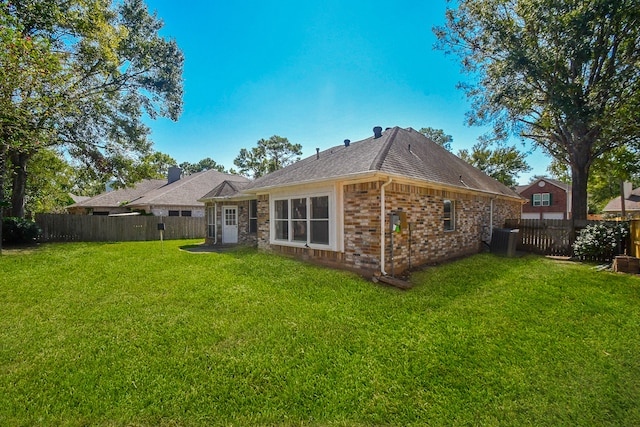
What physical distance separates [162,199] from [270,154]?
1807cm

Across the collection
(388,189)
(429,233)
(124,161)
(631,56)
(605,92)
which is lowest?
(429,233)

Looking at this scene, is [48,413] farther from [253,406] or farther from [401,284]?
[401,284]

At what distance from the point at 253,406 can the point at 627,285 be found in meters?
8.84

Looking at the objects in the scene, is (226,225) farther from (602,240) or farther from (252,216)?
(602,240)


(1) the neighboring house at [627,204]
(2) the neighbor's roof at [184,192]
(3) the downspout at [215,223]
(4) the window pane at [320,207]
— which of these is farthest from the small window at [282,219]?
(1) the neighboring house at [627,204]

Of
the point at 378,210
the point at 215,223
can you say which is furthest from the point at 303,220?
the point at 215,223

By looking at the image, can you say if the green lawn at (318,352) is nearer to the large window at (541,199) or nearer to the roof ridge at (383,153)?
the roof ridge at (383,153)

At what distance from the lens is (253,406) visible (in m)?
2.75

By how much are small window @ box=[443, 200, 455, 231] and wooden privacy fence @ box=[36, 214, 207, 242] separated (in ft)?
43.5

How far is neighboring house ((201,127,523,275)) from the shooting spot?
A: 6.86m

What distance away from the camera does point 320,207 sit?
835 cm

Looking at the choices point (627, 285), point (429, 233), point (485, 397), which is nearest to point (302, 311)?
point (485, 397)

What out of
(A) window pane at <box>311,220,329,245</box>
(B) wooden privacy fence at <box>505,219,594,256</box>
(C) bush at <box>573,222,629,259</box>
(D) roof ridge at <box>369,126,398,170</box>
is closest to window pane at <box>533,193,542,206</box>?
(B) wooden privacy fence at <box>505,219,594,256</box>

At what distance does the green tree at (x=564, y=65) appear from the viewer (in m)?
9.66
